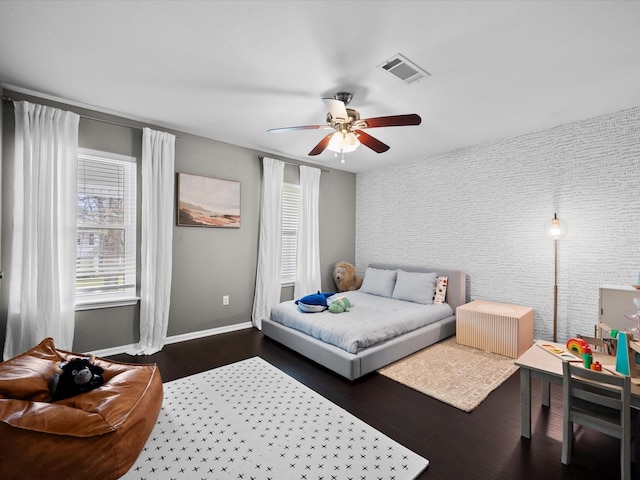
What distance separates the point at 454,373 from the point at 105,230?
3843 mm

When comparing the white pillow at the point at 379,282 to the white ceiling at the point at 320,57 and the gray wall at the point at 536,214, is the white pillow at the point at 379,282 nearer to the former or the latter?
the gray wall at the point at 536,214

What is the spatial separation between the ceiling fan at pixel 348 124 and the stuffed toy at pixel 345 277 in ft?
8.81

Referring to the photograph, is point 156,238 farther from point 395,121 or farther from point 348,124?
point 395,121

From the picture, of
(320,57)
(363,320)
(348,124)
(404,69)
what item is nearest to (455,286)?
(363,320)

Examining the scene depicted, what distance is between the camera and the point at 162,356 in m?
3.16

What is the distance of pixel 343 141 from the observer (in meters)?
2.66

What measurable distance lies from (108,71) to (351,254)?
436cm

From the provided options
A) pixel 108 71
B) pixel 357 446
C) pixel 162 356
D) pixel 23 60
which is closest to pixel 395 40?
pixel 108 71

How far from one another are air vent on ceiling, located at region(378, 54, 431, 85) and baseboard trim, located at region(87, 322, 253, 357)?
140 inches

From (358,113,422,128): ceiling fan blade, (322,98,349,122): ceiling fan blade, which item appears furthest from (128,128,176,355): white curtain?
(358,113,422,128): ceiling fan blade

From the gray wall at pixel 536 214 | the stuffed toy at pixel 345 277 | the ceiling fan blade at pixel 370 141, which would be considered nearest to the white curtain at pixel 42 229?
the ceiling fan blade at pixel 370 141

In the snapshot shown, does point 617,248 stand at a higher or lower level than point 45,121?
lower

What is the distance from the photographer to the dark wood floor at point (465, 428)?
5.31 ft

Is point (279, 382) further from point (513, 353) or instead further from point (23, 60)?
point (23, 60)
